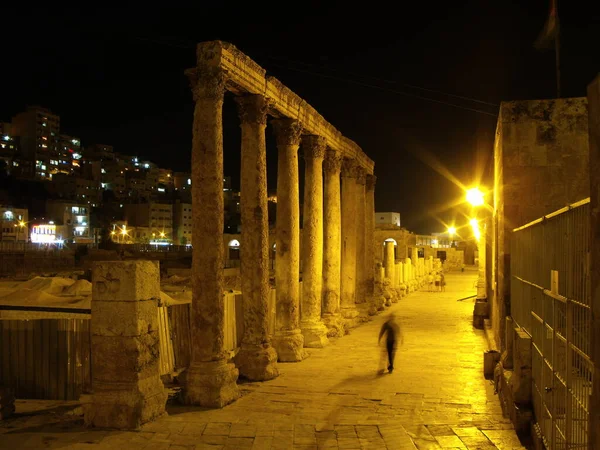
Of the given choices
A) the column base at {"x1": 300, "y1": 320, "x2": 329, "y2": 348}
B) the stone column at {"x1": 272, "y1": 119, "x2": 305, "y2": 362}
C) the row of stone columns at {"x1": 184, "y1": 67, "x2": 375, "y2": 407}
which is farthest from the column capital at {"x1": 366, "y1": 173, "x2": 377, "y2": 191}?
the stone column at {"x1": 272, "y1": 119, "x2": 305, "y2": 362}

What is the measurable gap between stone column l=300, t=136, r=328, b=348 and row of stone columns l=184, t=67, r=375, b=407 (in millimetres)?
27

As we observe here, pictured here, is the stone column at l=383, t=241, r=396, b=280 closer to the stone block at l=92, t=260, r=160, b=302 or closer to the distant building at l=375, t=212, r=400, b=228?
A: the stone block at l=92, t=260, r=160, b=302

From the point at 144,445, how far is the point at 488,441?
437 cm

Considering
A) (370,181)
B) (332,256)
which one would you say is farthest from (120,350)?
(370,181)

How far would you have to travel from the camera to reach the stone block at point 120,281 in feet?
27.6

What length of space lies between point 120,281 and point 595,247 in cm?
641

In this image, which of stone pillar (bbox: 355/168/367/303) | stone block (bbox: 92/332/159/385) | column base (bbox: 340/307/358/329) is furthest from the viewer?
stone pillar (bbox: 355/168/367/303)

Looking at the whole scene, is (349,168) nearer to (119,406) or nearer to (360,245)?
(360,245)

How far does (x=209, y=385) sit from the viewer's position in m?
9.63

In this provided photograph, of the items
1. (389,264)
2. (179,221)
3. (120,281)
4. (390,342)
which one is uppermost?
(179,221)

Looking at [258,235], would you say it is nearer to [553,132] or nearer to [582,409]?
[553,132]

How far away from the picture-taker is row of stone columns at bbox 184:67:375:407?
33.5 feet

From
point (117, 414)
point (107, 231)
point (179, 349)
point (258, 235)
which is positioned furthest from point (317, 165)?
point (107, 231)

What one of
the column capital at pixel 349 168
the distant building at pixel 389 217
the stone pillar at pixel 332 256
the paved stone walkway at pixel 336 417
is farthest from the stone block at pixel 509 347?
the distant building at pixel 389 217
